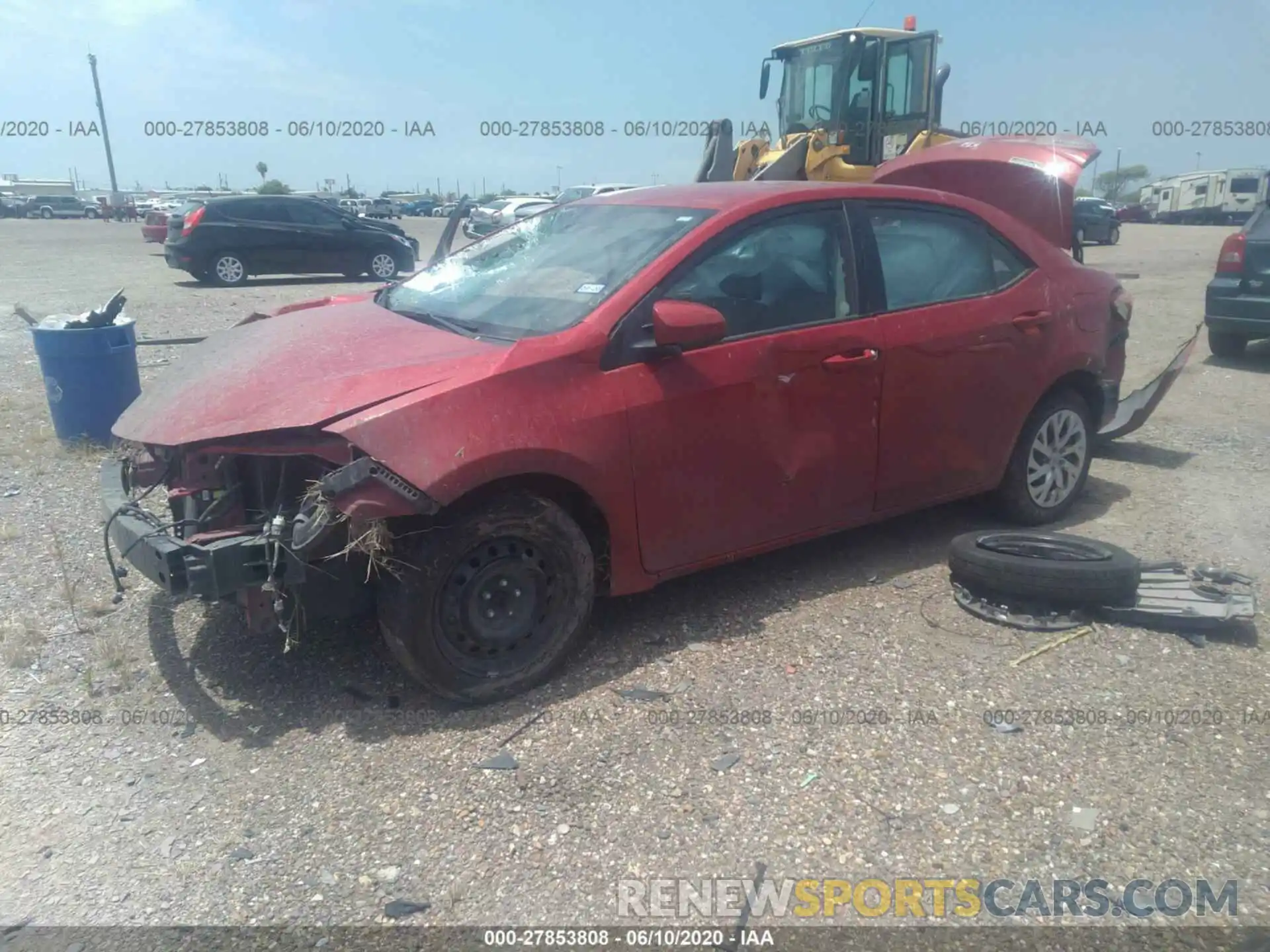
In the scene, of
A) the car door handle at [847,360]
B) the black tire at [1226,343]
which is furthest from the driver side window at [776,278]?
the black tire at [1226,343]

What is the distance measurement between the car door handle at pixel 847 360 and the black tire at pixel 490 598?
1336mm

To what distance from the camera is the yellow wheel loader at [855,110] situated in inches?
484

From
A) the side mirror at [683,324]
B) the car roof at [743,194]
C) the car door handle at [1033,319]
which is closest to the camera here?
the side mirror at [683,324]

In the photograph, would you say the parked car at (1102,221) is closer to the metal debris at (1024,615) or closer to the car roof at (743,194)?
the car roof at (743,194)

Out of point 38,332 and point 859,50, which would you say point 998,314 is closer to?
point 38,332

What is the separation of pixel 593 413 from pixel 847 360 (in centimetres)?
128

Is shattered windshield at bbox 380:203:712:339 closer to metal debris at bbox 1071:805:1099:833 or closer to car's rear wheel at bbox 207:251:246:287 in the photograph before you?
metal debris at bbox 1071:805:1099:833

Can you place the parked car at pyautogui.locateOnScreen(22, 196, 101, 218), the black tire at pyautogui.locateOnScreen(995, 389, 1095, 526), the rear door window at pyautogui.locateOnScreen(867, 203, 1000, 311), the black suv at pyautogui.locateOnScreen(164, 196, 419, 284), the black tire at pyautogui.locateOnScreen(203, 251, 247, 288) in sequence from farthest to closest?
the parked car at pyautogui.locateOnScreen(22, 196, 101, 218) → the black tire at pyautogui.locateOnScreen(203, 251, 247, 288) → the black suv at pyautogui.locateOnScreen(164, 196, 419, 284) → the black tire at pyautogui.locateOnScreen(995, 389, 1095, 526) → the rear door window at pyautogui.locateOnScreen(867, 203, 1000, 311)

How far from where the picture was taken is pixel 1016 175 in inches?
245

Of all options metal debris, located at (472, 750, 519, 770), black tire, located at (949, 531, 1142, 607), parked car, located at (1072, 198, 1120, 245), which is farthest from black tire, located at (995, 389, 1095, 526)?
parked car, located at (1072, 198, 1120, 245)

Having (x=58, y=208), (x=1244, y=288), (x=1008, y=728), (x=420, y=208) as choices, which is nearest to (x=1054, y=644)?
(x=1008, y=728)

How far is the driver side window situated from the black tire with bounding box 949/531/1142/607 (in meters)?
1.25

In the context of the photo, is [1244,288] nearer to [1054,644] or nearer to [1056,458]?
[1056,458]

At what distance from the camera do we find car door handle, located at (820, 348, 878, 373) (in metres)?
4.23
